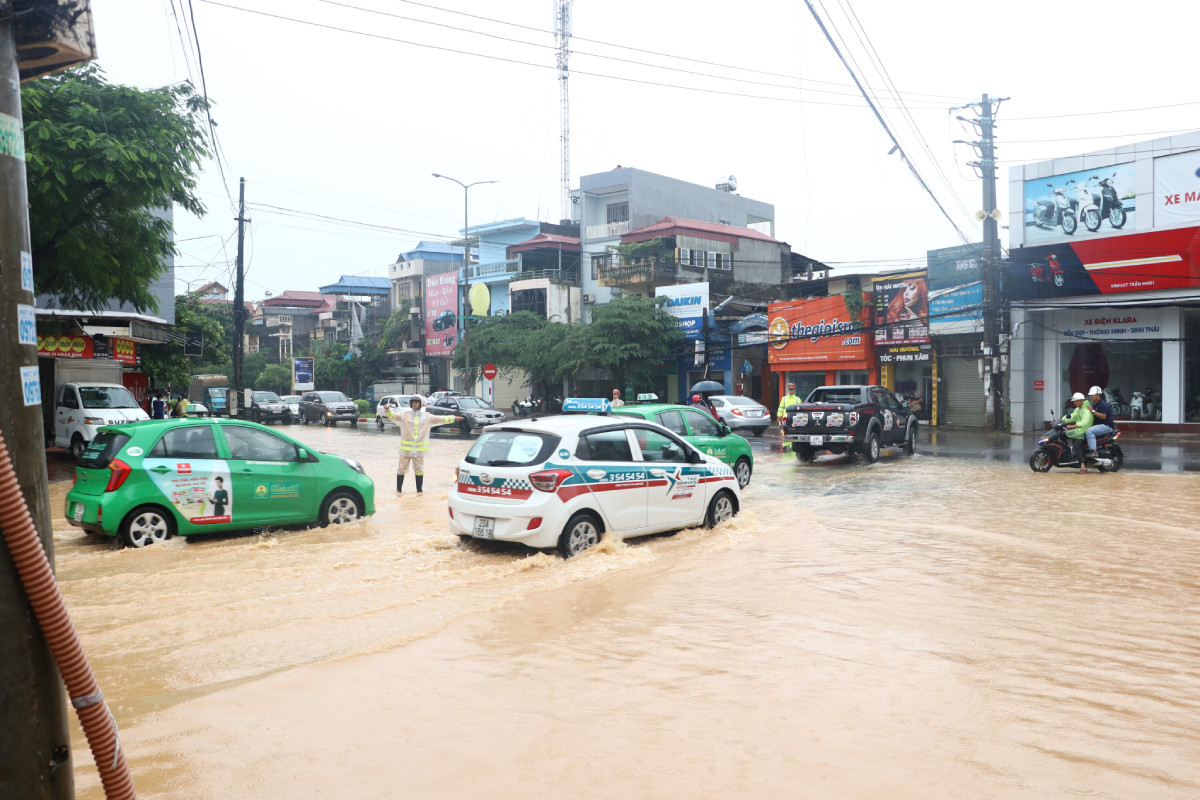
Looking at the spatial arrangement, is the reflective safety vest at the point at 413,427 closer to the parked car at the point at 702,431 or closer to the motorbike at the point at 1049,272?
the parked car at the point at 702,431

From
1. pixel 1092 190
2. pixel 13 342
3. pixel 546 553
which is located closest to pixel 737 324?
pixel 1092 190

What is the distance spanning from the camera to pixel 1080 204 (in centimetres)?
2752

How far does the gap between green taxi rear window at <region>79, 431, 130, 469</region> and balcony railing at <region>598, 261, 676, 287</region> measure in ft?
116

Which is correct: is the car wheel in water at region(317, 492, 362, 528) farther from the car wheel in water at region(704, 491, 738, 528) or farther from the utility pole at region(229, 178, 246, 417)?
the utility pole at region(229, 178, 246, 417)

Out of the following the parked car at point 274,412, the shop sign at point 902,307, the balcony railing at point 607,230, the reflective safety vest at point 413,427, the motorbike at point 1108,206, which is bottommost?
the parked car at point 274,412

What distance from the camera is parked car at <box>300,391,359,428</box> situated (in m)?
40.4

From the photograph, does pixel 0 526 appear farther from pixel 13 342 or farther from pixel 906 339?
pixel 906 339

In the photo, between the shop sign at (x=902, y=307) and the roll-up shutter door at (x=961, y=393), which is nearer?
the roll-up shutter door at (x=961, y=393)

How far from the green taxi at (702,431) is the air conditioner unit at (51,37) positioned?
11.6 meters

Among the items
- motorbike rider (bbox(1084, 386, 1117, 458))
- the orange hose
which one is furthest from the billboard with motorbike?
the orange hose

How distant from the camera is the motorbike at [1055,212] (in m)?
27.8

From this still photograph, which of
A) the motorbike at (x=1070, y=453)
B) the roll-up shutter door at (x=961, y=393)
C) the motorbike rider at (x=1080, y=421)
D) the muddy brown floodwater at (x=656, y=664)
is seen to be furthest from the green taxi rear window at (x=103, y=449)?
the roll-up shutter door at (x=961, y=393)

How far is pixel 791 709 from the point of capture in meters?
4.99

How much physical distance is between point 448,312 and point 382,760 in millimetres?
53984
